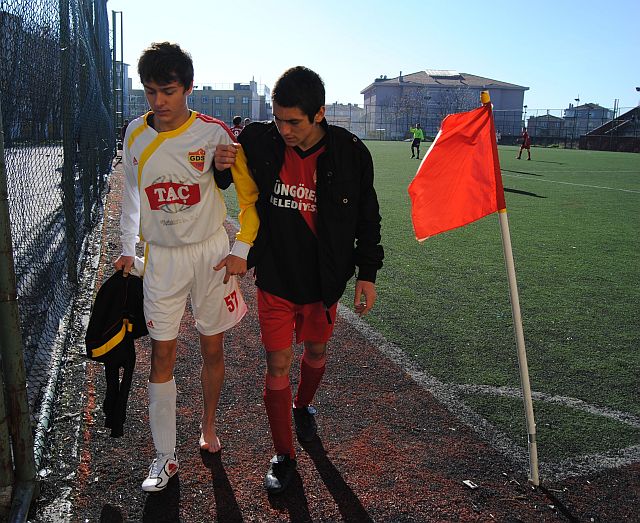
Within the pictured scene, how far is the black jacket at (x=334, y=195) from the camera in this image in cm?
302

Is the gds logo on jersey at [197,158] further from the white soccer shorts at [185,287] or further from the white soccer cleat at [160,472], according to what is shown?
the white soccer cleat at [160,472]

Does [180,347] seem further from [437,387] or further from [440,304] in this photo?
[440,304]

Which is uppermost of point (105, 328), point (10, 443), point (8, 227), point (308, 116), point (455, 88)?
point (455, 88)

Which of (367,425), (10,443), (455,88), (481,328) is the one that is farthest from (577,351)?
(455,88)

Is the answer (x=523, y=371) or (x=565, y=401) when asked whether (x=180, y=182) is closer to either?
(x=523, y=371)

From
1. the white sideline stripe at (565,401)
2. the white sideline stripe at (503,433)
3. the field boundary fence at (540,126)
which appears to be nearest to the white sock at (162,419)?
the white sideline stripe at (503,433)

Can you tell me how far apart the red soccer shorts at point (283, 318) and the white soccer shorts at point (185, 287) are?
8.0 inches

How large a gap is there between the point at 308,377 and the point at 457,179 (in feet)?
4.45

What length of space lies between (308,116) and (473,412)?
2081 millimetres

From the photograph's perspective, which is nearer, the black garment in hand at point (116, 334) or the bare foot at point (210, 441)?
the black garment in hand at point (116, 334)

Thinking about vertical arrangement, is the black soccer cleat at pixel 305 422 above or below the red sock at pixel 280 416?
below

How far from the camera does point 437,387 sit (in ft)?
13.8

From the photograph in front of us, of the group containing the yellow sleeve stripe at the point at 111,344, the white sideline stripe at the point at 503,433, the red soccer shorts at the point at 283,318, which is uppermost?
the red soccer shorts at the point at 283,318

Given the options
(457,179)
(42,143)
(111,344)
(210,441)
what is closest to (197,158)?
(111,344)
